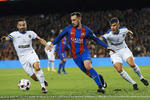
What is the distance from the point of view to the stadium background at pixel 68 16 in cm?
2419

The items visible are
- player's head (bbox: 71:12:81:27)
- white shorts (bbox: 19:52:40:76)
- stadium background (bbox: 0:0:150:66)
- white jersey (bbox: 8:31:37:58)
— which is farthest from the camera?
stadium background (bbox: 0:0:150:66)

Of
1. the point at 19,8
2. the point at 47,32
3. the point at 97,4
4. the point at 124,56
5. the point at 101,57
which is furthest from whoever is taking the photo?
the point at 19,8

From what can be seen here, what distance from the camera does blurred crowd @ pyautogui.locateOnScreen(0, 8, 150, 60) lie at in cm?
2278

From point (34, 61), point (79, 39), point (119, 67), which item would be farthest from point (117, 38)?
point (34, 61)

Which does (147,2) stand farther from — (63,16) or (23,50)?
(23,50)

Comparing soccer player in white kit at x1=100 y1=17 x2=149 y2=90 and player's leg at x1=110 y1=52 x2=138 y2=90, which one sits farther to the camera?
soccer player in white kit at x1=100 y1=17 x2=149 y2=90

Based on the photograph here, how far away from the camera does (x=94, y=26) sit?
27281 millimetres

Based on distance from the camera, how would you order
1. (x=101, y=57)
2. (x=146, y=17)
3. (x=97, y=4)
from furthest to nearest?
1. (x=97, y=4)
2. (x=146, y=17)
3. (x=101, y=57)

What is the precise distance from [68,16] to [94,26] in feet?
12.1

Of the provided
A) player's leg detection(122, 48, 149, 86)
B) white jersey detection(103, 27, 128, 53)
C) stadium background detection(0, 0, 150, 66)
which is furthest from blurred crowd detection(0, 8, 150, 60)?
player's leg detection(122, 48, 149, 86)

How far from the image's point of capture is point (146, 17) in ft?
86.7

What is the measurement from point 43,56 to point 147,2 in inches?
465

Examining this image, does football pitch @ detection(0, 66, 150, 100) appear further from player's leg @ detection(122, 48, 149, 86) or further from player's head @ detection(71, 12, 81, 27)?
player's head @ detection(71, 12, 81, 27)

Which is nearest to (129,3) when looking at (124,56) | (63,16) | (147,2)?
(147,2)
